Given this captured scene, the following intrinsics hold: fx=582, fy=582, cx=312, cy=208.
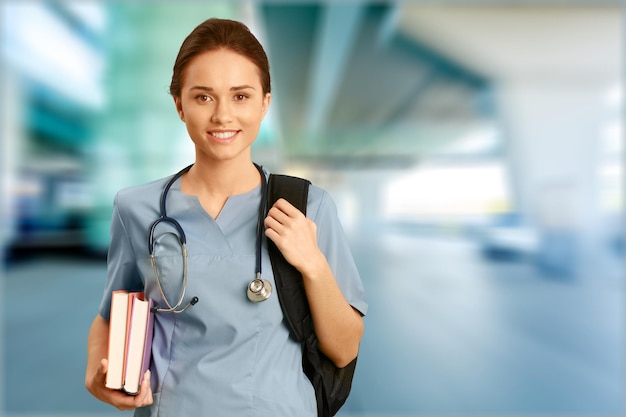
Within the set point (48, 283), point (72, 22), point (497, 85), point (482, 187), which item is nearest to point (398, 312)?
point (482, 187)

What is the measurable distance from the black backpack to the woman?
12 mm

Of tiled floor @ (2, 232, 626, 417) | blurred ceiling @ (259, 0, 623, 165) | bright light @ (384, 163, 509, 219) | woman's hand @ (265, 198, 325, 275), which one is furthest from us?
bright light @ (384, 163, 509, 219)

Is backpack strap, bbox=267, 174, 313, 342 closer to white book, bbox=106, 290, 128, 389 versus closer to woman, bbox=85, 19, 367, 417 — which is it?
woman, bbox=85, 19, 367, 417

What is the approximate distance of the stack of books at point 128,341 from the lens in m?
0.64

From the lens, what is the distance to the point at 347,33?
4.30 meters

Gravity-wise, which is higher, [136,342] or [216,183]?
[216,183]

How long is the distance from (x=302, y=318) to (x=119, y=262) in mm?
251

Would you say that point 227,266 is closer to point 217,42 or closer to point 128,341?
point 128,341

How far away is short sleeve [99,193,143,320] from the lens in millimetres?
736

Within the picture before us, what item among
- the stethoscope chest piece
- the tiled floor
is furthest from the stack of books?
the tiled floor

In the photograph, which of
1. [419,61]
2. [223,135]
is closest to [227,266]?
[223,135]

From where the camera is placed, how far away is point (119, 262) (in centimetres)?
74

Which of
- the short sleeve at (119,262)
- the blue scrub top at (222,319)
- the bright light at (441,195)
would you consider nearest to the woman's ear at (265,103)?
the blue scrub top at (222,319)

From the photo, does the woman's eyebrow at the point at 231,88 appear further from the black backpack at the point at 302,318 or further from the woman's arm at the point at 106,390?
the woman's arm at the point at 106,390
